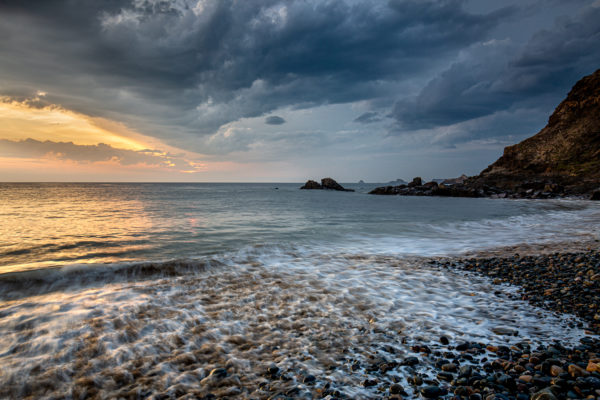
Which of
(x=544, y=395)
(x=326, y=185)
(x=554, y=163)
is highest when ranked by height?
(x=554, y=163)

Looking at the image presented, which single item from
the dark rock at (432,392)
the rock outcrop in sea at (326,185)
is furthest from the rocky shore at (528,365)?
the rock outcrop in sea at (326,185)

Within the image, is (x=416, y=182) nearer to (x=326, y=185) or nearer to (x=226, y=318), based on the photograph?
(x=326, y=185)

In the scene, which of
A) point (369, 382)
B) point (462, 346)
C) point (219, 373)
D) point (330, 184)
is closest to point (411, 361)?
point (369, 382)

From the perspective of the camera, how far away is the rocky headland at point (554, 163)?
4744cm

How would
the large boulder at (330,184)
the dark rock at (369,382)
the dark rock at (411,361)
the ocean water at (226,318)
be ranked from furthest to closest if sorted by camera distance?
the large boulder at (330,184) < the dark rock at (411,361) < the ocean water at (226,318) < the dark rock at (369,382)

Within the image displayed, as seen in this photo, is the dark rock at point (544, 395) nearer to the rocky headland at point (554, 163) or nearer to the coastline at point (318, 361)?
the coastline at point (318, 361)

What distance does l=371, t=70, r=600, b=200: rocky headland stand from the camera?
1868 inches

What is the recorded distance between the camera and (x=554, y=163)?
56.0 meters

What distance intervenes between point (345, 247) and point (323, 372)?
865 centimetres

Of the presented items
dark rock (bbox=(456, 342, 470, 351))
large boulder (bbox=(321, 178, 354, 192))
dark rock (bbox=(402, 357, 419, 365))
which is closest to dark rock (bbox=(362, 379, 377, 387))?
dark rock (bbox=(402, 357, 419, 365))

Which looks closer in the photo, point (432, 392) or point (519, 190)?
point (432, 392)

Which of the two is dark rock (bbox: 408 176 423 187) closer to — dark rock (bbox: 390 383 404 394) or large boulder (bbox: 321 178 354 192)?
large boulder (bbox: 321 178 354 192)

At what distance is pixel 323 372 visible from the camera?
352 cm

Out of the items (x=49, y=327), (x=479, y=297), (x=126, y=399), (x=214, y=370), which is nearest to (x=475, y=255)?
(x=479, y=297)
